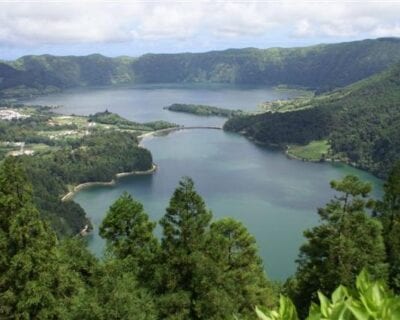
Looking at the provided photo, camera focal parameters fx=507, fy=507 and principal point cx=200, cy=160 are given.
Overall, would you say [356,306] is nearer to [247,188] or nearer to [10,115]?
[247,188]

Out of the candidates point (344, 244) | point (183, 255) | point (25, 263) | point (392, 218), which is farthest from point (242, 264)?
point (25, 263)

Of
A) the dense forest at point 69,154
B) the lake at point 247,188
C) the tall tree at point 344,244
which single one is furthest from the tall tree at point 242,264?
the dense forest at point 69,154

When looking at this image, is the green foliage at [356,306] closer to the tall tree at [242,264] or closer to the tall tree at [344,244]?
the tall tree at [344,244]

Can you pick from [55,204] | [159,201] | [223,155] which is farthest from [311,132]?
[55,204]

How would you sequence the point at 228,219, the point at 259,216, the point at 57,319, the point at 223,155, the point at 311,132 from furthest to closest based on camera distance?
the point at 311,132 < the point at 223,155 < the point at 259,216 < the point at 228,219 < the point at 57,319

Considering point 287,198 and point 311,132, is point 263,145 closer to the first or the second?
point 311,132

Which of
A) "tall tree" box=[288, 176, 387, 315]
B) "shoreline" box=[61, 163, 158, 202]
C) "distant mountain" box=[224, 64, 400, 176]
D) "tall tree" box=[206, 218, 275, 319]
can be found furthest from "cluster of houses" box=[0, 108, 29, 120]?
"tall tree" box=[288, 176, 387, 315]
